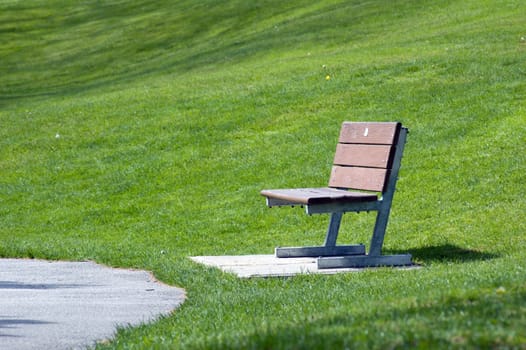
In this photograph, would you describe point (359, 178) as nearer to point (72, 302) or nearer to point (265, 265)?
point (265, 265)

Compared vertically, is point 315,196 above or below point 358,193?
above

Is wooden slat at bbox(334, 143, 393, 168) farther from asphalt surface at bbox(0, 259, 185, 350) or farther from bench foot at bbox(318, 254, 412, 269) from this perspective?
asphalt surface at bbox(0, 259, 185, 350)

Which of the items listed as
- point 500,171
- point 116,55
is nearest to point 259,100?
point 500,171

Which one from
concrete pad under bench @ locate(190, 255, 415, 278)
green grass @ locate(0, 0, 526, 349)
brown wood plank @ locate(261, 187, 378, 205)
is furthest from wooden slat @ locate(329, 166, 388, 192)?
green grass @ locate(0, 0, 526, 349)

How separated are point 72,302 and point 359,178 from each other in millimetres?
2981

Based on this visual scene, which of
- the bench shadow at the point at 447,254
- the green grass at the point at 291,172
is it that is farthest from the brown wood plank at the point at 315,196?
the bench shadow at the point at 447,254

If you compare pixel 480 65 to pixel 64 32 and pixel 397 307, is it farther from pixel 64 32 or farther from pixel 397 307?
pixel 64 32

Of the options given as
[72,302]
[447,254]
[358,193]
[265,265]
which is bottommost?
[447,254]

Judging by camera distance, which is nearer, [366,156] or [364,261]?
[364,261]

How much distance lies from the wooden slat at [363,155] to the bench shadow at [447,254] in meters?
0.96

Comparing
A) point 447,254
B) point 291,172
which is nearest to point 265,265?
point 447,254

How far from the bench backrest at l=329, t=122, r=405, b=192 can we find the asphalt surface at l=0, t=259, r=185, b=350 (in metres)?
2.02

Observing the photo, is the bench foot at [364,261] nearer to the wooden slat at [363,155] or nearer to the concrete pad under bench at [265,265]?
the concrete pad under bench at [265,265]

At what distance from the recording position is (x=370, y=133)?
9055 millimetres
